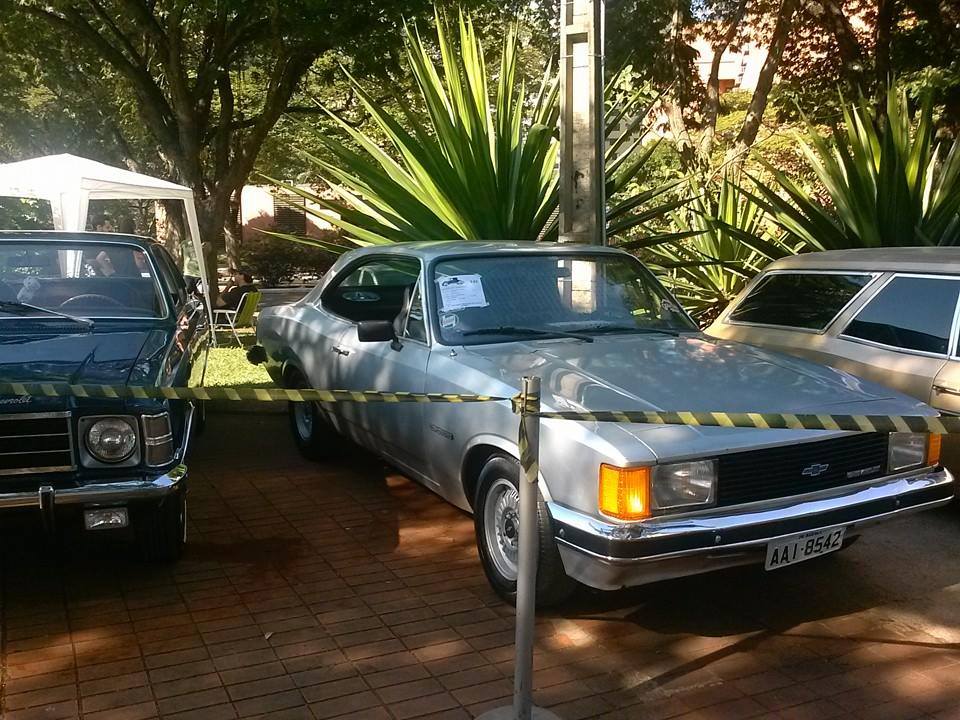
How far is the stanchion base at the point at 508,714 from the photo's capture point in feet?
11.1

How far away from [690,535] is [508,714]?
0.96m

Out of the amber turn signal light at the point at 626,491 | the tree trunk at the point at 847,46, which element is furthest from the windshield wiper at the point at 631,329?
the tree trunk at the point at 847,46

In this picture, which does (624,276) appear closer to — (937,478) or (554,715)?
(937,478)

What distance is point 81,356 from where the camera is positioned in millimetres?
4551

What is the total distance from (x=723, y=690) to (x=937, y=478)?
151 cm

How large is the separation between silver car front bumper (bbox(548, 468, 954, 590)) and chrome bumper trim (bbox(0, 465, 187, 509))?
175cm

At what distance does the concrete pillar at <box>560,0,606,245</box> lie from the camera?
639cm

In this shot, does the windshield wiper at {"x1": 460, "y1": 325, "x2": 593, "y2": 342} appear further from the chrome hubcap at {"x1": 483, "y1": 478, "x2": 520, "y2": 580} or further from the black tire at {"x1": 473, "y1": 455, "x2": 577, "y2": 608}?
the chrome hubcap at {"x1": 483, "y1": 478, "x2": 520, "y2": 580}

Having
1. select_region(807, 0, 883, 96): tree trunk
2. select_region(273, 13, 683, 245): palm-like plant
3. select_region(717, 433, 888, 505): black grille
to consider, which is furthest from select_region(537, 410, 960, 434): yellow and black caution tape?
select_region(807, 0, 883, 96): tree trunk

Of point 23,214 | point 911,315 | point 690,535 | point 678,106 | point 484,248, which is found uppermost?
point 678,106

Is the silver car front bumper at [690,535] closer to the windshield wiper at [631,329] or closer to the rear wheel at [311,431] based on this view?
the windshield wiper at [631,329]

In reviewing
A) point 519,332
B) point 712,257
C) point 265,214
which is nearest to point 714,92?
point 712,257

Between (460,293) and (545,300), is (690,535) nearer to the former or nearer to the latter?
(545,300)

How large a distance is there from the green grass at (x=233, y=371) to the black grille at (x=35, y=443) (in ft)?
15.5
